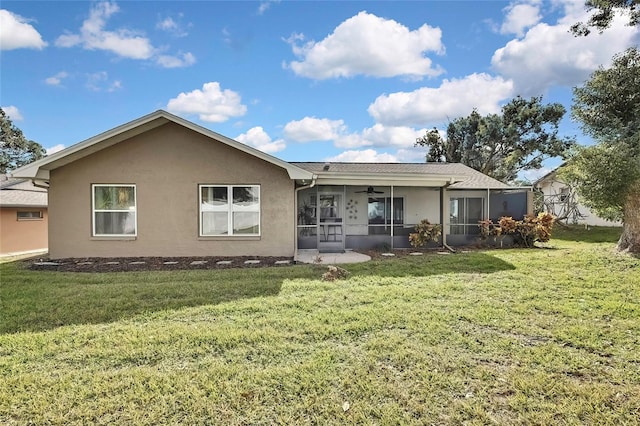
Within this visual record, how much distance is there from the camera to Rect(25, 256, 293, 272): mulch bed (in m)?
9.40

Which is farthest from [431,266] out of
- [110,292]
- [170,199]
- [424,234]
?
[170,199]

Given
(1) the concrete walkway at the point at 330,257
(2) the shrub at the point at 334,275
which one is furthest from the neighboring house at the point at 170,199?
→ (2) the shrub at the point at 334,275

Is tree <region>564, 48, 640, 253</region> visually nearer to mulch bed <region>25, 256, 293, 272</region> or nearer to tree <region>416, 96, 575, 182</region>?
mulch bed <region>25, 256, 293, 272</region>

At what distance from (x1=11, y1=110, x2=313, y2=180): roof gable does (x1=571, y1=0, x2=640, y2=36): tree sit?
10991 mm

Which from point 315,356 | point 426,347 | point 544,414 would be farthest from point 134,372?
point 544,414

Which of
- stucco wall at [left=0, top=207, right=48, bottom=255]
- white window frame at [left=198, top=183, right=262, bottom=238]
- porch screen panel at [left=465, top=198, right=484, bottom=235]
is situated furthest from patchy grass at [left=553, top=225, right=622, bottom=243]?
stucco wall at [left=0, top=207, right=48, bottom=255]

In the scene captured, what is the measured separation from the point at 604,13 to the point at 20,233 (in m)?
23.0

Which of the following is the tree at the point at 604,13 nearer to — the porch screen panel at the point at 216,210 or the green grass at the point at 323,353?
the green grass at the point at 323,353

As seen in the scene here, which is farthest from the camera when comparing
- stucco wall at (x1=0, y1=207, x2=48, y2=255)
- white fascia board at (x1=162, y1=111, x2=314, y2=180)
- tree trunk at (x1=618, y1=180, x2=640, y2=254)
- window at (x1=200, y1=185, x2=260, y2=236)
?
stucco wall at (x1=0, y1=207, x2=48, y2=255)

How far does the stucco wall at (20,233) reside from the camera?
13.7 meters

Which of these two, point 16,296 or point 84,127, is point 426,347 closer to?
point 16,296

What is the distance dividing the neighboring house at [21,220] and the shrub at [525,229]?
17.5 m

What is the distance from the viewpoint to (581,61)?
12.9 m

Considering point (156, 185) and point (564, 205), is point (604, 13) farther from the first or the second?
point (156, 185)
